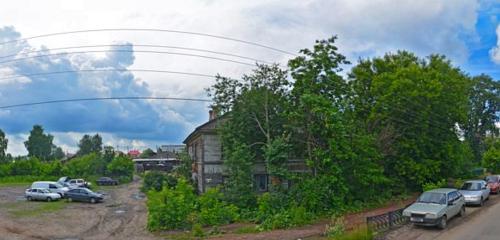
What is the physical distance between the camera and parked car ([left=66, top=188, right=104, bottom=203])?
136 feet

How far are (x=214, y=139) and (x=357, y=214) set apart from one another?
12.6 metres

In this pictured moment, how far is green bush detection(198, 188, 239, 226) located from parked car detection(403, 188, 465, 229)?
1032 cm

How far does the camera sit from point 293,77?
29.3 meters

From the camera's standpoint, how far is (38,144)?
115125 millimetres

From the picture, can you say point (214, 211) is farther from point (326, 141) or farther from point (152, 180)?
point (152, 180)

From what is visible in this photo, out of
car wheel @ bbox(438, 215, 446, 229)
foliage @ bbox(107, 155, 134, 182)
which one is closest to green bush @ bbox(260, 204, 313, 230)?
car wheel @ bbox(438, 215, 446, 229)

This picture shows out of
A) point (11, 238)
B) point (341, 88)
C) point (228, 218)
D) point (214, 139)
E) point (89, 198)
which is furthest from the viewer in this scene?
point (89, 198)

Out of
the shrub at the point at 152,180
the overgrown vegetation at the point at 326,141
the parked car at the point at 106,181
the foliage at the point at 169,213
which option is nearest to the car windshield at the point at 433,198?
the overgrown vegetation at the point at 326,141

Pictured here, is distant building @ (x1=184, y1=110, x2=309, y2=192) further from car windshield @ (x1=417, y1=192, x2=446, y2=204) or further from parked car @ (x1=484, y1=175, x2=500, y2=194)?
parked car @ (x1=484, y1=175, x2=500, y2=194)

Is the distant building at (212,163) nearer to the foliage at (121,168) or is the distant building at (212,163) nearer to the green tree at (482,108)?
the foliage at (121,168)

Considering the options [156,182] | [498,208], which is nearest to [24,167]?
[156,182]

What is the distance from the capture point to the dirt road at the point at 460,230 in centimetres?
1847

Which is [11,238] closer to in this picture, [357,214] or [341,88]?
[357,214]

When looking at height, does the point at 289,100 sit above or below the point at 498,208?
above
